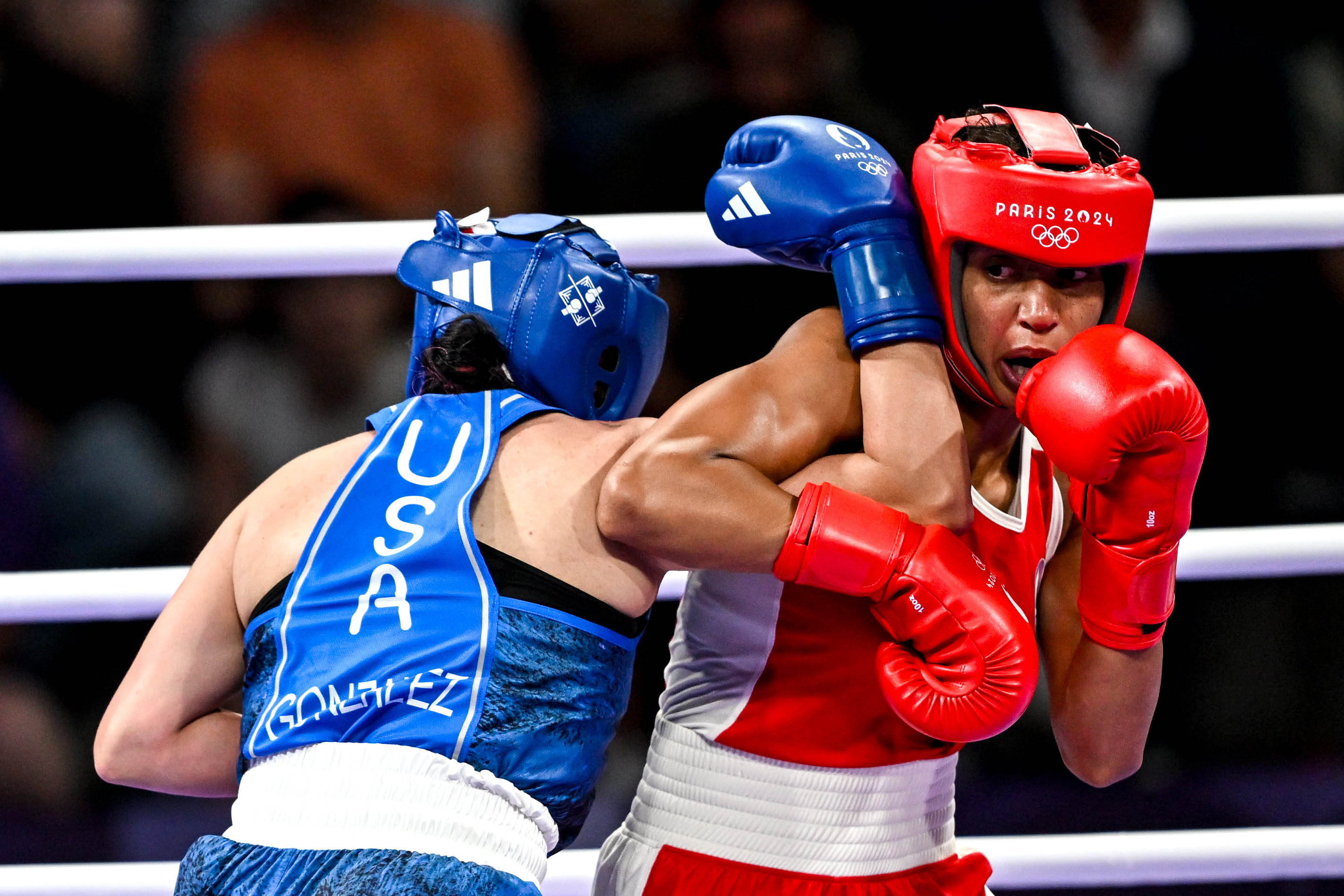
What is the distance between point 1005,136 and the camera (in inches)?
65.1

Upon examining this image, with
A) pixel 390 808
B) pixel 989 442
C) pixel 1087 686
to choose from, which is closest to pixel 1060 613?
pixel 1087 686

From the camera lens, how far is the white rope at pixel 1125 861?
1.94 metres

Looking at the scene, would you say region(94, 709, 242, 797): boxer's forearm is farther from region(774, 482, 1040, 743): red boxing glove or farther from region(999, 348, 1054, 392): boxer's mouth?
region(999, 348, 1054, 392): boxer's mouth

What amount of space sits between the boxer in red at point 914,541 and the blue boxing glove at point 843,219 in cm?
5

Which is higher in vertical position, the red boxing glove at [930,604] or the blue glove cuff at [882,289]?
the blue glove cuff at [882,289]

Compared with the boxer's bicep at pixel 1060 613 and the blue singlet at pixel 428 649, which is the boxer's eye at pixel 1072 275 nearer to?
the boxer's bicep at pixel 1060 613

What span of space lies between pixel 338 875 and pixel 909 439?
744 millimetres

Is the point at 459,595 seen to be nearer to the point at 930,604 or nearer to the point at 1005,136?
the point at 930,604

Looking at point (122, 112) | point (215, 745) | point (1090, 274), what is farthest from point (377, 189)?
point (1090, 274)

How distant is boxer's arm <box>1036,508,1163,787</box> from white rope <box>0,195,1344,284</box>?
47 cm

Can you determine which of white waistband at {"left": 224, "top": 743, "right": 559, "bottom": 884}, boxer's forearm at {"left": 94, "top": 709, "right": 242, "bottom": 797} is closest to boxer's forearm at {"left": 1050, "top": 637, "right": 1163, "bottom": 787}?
white waistband at {"left": 224, "top": 743, "right": 559, "bottom": 884}

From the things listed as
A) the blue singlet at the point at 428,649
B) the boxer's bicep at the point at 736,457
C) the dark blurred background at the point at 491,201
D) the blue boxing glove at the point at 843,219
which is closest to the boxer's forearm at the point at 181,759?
the blue singlet at the point at 428,649

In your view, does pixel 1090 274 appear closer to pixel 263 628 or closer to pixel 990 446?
pixel 990 446

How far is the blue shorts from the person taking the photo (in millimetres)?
1390
